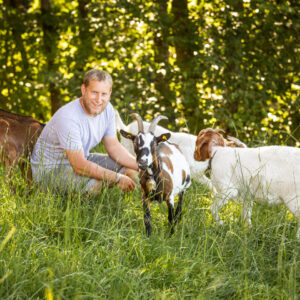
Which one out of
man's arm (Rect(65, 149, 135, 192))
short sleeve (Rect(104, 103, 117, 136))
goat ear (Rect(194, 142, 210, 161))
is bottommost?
man's arm (Rect(65, 149, 135, 192))

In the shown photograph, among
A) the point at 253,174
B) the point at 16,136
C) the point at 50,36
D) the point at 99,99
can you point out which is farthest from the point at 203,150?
the point at 50,36

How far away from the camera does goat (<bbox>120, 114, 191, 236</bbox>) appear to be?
354 centimetres

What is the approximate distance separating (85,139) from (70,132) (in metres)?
0.30

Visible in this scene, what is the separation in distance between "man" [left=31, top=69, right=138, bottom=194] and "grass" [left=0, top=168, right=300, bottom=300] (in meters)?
0.40

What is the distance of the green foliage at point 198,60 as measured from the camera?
23.2ft

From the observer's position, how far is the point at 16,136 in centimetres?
445

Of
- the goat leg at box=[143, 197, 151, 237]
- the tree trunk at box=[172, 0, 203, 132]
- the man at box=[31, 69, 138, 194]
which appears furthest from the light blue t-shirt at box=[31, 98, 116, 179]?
the tree trunk at box=[172, 0, 203, 132]

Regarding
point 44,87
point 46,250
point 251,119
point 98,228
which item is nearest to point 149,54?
point 251,119

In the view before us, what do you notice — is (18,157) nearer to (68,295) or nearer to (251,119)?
(68,295)

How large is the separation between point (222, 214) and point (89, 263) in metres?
1.57

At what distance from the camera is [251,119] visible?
23.2 feet

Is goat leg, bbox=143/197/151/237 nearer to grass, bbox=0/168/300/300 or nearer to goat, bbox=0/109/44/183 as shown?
grass, bbox=0/168/300/300

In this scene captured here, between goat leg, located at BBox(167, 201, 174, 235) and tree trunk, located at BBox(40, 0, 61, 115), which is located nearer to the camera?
goat leg, located at BBox(167, 201, 174, 235)

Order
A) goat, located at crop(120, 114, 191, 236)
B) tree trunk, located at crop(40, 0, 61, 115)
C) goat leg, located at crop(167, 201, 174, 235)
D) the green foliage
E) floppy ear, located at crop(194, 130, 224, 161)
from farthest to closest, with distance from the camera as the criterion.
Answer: tree trunk, located at crop(40, 0, 61, 115), the green foliage, floppy ear, located at crop(194, 130, 224, 161), goat leg, located at crop(167, 201, 174, 235), goat, located at crop(120, 114, 191, 236)
